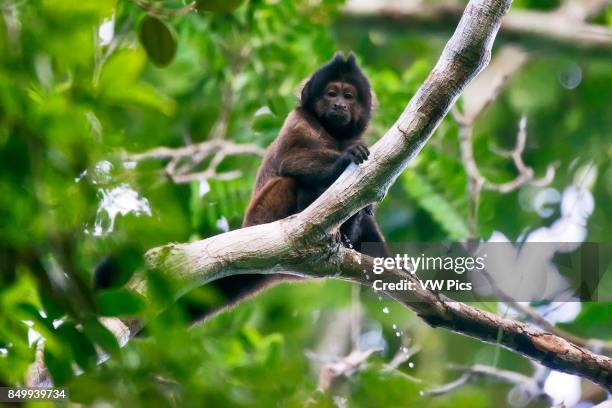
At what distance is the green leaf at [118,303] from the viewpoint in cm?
248

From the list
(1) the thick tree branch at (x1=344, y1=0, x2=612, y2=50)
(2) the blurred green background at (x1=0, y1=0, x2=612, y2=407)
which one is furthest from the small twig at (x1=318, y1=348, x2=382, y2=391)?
(1) the thick tree branch at (x1=344, y1=0, x2=612, y2=50)

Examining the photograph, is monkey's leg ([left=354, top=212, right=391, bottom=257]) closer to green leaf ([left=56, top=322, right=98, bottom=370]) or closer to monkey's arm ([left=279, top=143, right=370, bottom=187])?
monkey's arm ([left=279, top=143, right=370, bottom=187])

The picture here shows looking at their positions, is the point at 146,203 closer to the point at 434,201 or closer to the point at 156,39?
the point at 156,39

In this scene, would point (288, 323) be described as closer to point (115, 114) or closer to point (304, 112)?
point (304, 112)

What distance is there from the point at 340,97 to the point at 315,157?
3.71 feet

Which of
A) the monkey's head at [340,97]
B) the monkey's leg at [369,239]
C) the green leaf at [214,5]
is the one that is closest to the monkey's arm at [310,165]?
the monkey's leg at [369,239]

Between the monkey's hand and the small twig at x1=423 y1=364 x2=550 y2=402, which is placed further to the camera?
the small twig at x1=423 y1=364 x2=550 y2=402

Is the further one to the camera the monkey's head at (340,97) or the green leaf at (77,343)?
the monkey's head at (340,97)

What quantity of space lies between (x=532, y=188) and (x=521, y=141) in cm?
426

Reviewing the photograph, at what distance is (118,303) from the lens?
8.15ft

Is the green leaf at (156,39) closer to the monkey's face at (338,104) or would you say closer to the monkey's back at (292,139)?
the monkey's back at (292,139)

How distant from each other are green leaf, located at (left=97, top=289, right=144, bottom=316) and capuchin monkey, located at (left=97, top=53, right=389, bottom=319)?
3350mm

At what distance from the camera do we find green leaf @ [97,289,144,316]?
248 cm

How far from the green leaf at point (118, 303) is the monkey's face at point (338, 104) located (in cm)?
537
